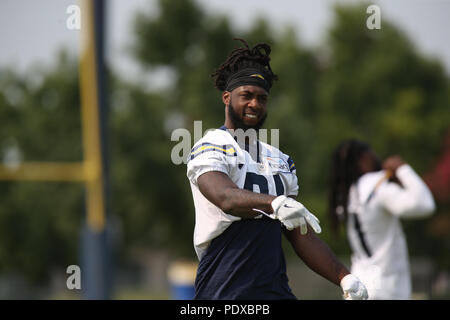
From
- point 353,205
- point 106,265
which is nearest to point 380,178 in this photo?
point 353,205

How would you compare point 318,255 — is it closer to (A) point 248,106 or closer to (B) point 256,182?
(B) point 256,182

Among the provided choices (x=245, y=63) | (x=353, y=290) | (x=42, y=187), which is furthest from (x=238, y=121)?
(x=42, y=187)

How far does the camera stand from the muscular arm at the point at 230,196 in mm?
3082

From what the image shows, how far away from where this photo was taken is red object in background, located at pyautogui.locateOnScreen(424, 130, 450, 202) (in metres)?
21.9

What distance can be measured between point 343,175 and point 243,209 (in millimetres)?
3114

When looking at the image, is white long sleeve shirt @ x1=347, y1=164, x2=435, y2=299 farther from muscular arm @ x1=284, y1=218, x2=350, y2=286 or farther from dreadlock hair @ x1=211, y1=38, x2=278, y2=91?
dreadlock hair @ x1=211, y1=38, x2=278, y2=91

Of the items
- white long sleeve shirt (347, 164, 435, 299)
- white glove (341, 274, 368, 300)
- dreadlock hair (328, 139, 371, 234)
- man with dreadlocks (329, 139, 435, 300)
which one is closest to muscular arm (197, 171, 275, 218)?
white glove (341, 274, 368, 300)

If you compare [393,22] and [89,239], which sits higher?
[393,22]

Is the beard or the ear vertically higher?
the ear

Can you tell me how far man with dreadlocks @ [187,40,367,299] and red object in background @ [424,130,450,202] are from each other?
1938cm

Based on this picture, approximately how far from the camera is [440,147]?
77.8 feet

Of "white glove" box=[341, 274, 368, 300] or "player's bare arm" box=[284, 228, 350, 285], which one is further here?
"player's bare arm" box=[284, 228, 350, 285]
